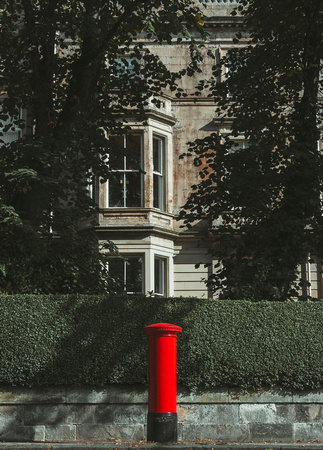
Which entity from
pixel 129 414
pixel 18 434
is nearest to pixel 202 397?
pixel 129 414

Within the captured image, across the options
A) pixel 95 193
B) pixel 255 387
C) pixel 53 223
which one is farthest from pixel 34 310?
pixel 95 193

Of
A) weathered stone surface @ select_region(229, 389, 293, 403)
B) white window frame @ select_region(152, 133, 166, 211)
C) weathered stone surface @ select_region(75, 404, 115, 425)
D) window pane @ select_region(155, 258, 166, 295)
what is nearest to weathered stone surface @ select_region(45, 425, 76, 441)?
weathered stone surface @ select_region(75, 404, 115, 425)

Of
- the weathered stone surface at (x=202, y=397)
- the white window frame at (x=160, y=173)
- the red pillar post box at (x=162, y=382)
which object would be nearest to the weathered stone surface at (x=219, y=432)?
the weathered stone surface at (x=202, y=397)

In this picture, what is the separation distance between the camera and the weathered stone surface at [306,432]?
10.3 m

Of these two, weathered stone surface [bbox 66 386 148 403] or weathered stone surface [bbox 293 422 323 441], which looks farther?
weathered stone surface [bbox 293 422 323 441]

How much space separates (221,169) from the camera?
14.2 meters

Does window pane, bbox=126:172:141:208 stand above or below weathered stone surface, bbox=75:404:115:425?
above

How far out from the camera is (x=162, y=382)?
8539 millimetres

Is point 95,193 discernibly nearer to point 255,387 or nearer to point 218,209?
point 218,209

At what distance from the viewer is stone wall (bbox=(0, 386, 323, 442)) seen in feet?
32.8

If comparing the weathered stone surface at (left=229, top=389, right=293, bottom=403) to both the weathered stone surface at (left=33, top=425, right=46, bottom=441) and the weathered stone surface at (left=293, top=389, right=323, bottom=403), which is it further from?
the weathered stone surface at (left=33, top=425, right=46, bottom=441)

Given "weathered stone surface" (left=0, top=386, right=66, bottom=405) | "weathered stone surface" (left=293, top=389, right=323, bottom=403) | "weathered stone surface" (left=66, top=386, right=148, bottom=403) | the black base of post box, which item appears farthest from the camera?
"weathered stone surface" (left=293, top=389, right=323, bottom=403)

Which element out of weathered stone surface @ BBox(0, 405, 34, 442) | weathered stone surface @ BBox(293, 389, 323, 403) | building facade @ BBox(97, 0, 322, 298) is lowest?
weathered stone surface @ BBox(0, 405, 34, 442)

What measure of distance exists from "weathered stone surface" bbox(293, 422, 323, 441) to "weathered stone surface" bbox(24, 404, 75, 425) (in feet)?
11.0
